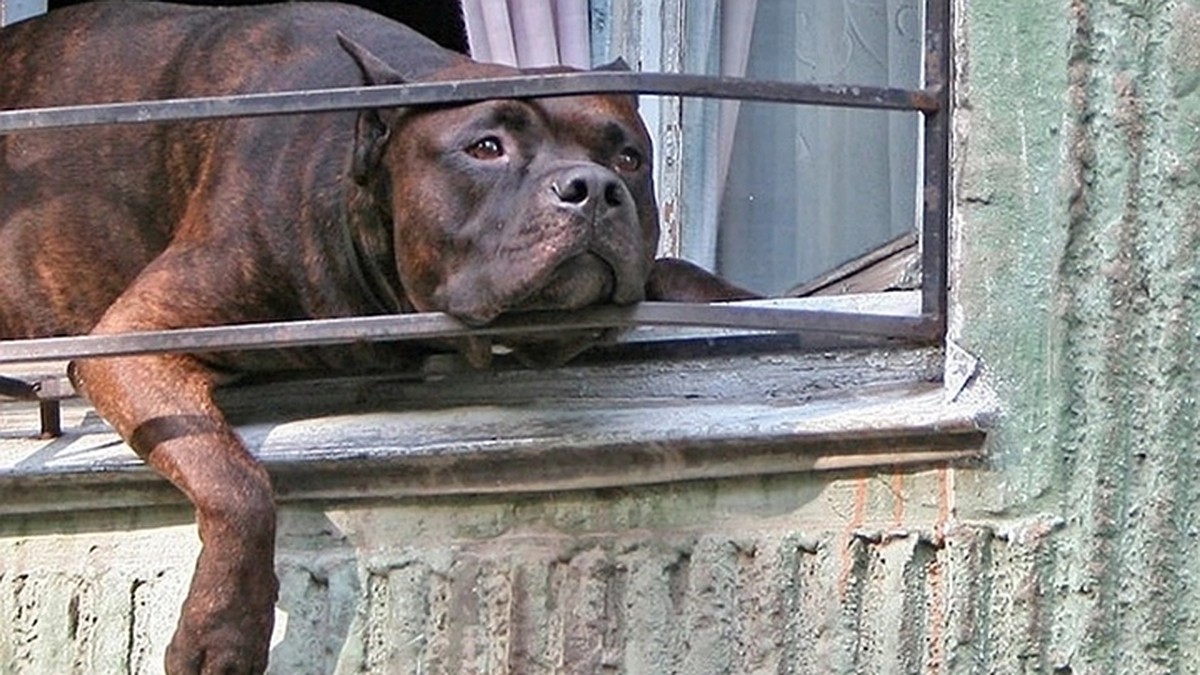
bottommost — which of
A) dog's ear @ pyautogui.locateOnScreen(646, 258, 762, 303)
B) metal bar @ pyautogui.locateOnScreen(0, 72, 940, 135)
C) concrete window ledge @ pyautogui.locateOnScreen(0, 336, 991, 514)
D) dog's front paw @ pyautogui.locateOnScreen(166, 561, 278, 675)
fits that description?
dog's front paw @ pyautogui.locateOnScreen(166, 561, 278, 675)

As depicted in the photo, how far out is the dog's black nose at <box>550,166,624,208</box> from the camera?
3.64 metres

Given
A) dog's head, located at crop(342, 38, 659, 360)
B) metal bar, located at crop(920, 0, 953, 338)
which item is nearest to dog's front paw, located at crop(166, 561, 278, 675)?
dog's head, located at crop(342, 38, 659, 360)

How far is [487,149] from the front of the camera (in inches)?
151

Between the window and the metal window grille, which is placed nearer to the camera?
the metal window grille

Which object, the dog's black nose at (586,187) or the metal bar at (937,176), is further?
the metal bar at (937,176)

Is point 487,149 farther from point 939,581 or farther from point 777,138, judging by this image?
point 777,138

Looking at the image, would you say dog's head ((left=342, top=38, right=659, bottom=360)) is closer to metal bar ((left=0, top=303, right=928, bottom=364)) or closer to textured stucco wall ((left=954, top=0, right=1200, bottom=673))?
metal bar ((left=0, top=303, right=928, bottom=364))

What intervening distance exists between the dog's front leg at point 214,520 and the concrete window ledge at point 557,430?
0.25ft

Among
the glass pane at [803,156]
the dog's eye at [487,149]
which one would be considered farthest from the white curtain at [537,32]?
the dog's eye at [487,149]

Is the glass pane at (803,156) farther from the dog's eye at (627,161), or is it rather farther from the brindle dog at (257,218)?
the dog's eye at (627,161)

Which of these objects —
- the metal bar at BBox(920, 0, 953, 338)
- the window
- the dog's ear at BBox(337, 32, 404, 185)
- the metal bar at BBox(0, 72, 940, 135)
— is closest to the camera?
the metal bar at BBox(0, 72, 940, 135)

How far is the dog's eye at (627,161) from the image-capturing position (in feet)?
12.8

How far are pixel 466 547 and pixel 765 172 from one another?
1.07 m

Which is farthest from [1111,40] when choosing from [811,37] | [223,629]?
[223,629]
